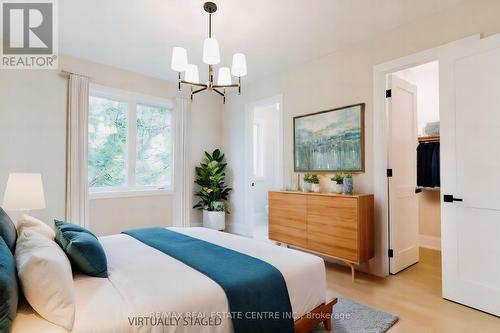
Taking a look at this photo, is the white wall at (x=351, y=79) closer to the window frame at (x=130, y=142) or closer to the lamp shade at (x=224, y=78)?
the window frame at (x=130, y=142)

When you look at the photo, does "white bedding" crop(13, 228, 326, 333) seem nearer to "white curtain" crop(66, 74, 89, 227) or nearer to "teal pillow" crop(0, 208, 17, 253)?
"teal pillow" crop(0, 208, 17, 253)

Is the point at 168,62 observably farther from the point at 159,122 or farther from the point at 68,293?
the point at 68,293

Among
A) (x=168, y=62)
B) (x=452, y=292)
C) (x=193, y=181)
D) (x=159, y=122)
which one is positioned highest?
(x=168, y=62)

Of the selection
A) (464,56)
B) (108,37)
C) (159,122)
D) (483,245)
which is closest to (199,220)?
(159,122)

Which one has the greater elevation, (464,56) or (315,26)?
(315,26)

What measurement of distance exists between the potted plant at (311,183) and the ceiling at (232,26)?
163 cm

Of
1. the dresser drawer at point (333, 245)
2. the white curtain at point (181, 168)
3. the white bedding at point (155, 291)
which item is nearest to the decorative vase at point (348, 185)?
the dresser drawer at point (333, 245)

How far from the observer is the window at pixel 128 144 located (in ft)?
13.0

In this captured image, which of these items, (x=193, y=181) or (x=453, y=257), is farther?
(x=193, y=181)

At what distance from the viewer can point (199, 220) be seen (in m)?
4.95

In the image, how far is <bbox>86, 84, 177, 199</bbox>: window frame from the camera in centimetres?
391

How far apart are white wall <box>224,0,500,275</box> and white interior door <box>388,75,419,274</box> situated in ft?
0.67

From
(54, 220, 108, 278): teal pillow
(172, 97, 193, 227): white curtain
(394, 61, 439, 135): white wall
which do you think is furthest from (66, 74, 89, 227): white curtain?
(394, 61, 439, 135): white wall

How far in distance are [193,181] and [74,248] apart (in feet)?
11.1
